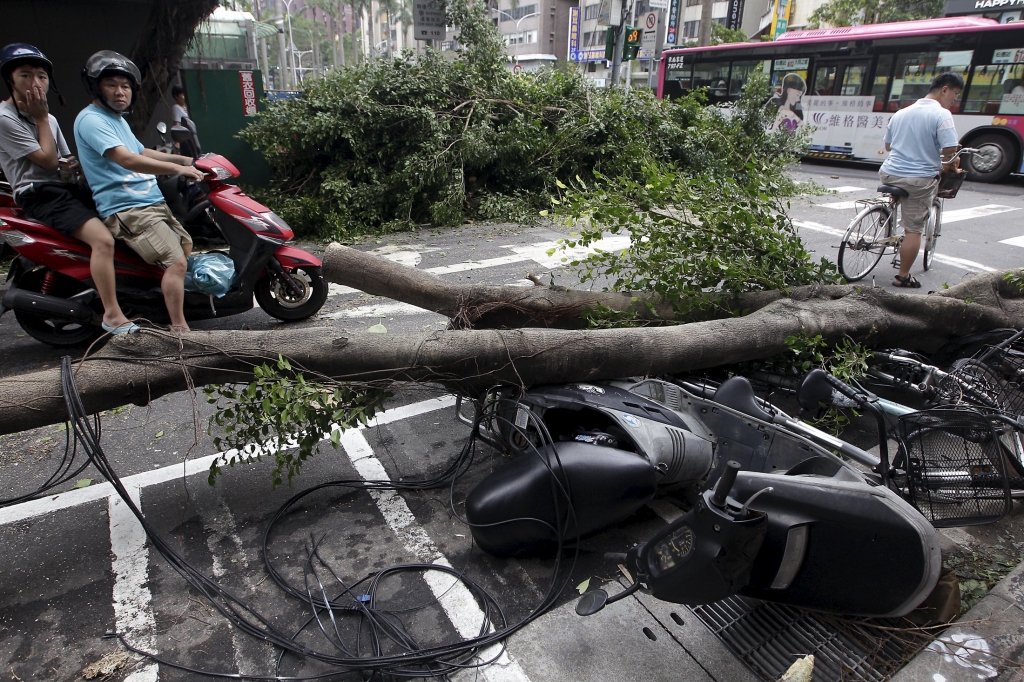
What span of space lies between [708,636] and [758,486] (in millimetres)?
734

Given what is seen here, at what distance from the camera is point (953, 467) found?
2490 mm

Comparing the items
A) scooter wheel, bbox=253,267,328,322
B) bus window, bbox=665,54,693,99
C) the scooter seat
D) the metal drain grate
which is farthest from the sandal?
bus window, bbox=665,54,693,99

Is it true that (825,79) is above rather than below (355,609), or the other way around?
above

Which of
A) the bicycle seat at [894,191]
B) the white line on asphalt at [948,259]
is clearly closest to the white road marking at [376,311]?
the bicycle seat at [894,191]

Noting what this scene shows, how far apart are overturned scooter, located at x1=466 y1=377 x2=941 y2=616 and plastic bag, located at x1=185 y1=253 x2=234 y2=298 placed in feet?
9.39

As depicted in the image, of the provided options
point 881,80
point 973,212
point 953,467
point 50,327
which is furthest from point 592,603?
point 881,80

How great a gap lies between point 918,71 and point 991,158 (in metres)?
2.54

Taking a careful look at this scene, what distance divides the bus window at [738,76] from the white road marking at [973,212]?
28.1 feet

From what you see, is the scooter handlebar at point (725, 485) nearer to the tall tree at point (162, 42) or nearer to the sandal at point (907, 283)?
the sandal at point (907, 283)

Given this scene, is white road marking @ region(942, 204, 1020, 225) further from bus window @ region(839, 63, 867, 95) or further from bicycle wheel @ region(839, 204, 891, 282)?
bus window @ region(839, 63, 867, 95)

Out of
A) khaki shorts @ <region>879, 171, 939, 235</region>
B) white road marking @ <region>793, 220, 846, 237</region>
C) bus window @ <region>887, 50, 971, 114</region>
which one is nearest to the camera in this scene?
khaki shorts @ <region>879, 171, 939, 235</region>

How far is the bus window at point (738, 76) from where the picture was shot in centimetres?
1808

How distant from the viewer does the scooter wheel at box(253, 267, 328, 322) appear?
5.27 m

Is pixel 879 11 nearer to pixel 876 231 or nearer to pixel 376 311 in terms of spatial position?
pixel 876 231
